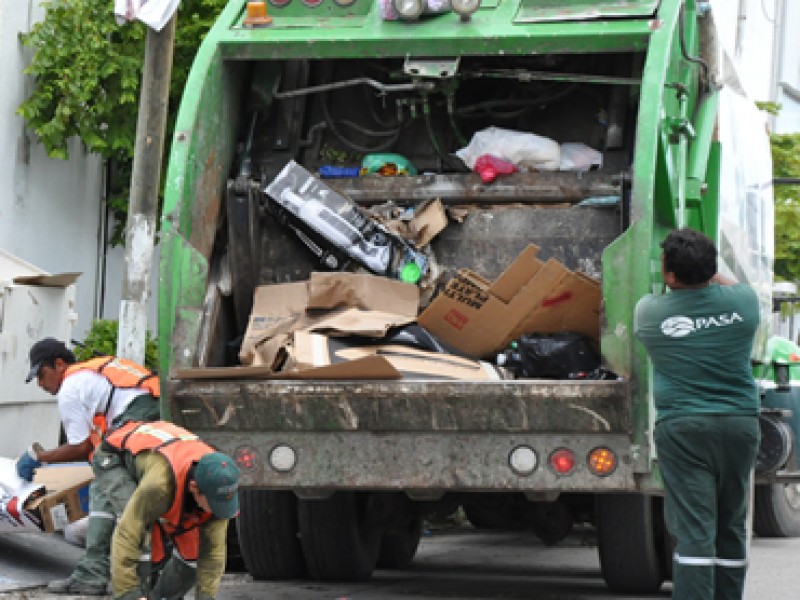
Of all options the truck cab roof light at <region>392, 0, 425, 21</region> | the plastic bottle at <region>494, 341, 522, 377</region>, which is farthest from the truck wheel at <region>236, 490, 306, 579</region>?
the truck cab roof light at <region>392, 0, 425, 21</region>

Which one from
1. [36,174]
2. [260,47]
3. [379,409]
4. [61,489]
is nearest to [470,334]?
[379,409]

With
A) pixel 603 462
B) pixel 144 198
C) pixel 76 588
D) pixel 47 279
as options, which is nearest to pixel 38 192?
pixel 47 279

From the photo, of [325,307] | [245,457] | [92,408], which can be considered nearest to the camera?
[245,457]

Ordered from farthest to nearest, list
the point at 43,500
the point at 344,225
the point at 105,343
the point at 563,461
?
1. the point at 105,343
2. the point at 43,500
3. the point at 344,225
4. the point at 563,461

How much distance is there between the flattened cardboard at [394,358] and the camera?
5602 mm

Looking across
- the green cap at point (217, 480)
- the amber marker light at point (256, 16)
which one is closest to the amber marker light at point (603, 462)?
the green cap at point (217, 480)

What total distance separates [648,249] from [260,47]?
180 centimetres

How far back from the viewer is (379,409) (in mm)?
5480

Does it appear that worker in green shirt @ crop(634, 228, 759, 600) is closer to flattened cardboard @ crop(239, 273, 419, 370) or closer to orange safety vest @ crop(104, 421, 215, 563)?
flattened cardboard @ crop(239, 273, 419, 370)

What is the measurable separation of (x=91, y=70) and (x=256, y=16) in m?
4.36

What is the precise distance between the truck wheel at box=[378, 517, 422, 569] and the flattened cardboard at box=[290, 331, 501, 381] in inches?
79.1

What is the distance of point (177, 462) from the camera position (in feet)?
17.4

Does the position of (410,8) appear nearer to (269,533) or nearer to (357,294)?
(357,294)

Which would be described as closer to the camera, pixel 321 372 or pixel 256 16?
pixel 321 372
